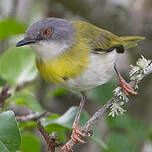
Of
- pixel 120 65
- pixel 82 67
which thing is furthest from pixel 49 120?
pixel 120 65

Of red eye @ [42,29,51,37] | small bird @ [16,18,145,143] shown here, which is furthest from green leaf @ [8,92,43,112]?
red eye @ [42,29,51,37]

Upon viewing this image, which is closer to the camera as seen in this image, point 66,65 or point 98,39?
point 66,65

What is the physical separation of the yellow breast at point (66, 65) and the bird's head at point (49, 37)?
5 cm

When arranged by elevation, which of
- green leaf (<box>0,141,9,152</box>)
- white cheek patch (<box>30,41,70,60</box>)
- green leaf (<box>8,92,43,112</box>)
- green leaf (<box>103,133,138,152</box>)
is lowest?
green leaf (<box>103,133,138,152</box>)

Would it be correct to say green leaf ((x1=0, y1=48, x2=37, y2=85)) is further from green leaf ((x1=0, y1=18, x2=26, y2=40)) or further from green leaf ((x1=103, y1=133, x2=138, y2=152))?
green leaf ((x1=103, y1=133, x2=138, y2=152))

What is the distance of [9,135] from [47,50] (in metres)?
1.14

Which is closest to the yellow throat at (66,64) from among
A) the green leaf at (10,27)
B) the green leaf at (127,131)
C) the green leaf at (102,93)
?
the green leaf at (10,27)

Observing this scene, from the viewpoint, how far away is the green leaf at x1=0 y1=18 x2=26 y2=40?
3227mm

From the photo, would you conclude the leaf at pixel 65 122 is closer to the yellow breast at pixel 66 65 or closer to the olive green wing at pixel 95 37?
the yellow breast at pixel 66 65

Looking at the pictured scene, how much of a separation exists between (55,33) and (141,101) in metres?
1.43

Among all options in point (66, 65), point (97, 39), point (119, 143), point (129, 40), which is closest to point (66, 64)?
point (66, 65)

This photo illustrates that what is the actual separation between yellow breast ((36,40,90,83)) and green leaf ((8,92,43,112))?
0.19 m

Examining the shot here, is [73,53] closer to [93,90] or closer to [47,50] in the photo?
[47,50]

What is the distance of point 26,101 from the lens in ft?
9.32
